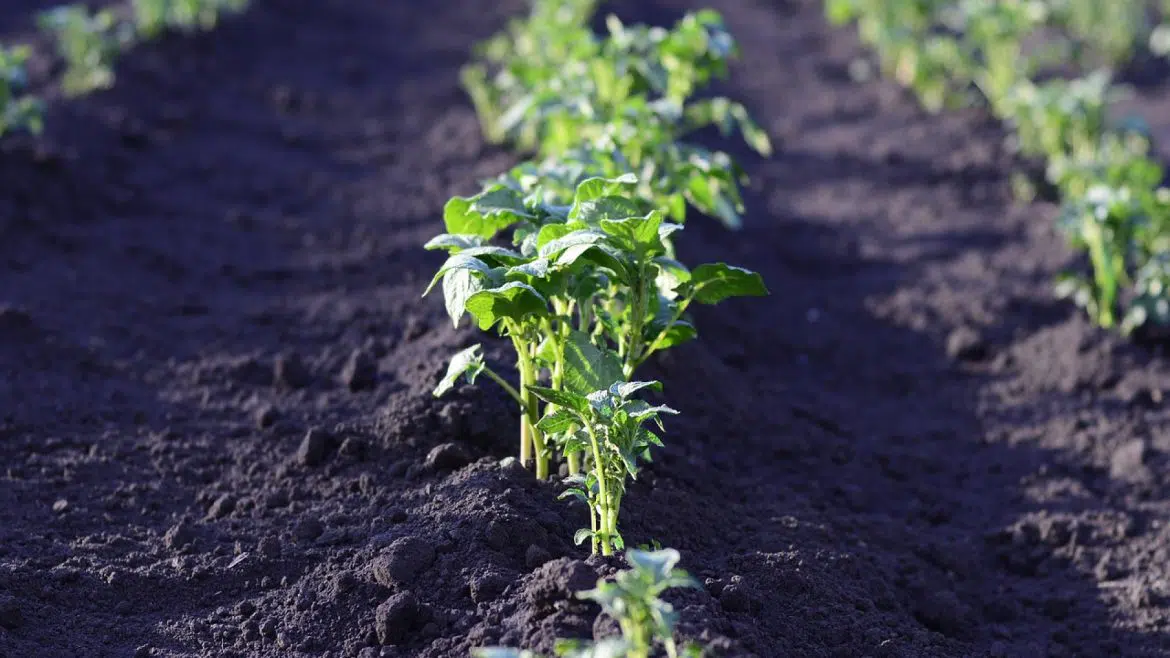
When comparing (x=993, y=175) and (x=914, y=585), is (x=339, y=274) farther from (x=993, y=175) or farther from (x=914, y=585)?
(x=993, y=175)

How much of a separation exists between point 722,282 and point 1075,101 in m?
4.01

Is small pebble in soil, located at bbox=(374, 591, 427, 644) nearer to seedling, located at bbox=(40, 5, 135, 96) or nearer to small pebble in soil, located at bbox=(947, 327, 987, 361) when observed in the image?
small pebble in soil, located at bbox=(947, 327, 987, 361)

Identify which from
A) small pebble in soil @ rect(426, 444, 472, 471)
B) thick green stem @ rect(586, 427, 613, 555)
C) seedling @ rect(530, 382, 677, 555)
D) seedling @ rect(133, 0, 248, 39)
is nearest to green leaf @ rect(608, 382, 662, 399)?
seedling @ rect(530, 382, 677, 555)

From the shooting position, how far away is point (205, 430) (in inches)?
159

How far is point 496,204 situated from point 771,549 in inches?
46.9

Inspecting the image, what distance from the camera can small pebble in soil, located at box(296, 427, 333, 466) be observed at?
364 cm

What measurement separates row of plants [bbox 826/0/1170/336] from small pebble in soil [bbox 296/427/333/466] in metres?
3.23

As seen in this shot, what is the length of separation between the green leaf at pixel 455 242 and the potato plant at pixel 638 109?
30.9 inches

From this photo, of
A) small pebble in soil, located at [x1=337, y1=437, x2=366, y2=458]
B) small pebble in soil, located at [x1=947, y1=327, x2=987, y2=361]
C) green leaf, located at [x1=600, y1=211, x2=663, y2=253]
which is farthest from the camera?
small pebble in soil, located at [x1=947, y1=327, x2=987, y2=361]

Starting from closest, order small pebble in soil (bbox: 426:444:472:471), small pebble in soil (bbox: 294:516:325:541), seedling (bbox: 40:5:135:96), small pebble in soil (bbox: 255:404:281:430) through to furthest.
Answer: small pebble in soil (bbox: 294:516:325:541), small pebble in soil (bbox: 426:444:472:471), small pebble in soil (bbox: 255:404:281:430), seedling (bbox: 40:5:135:96)

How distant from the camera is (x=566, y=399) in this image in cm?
283

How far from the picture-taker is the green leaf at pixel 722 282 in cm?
316

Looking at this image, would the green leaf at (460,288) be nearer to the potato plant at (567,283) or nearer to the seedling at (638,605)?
the potato plant at (567,283)

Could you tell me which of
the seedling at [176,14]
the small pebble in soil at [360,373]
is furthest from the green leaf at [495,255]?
the seedling at [176,14]
